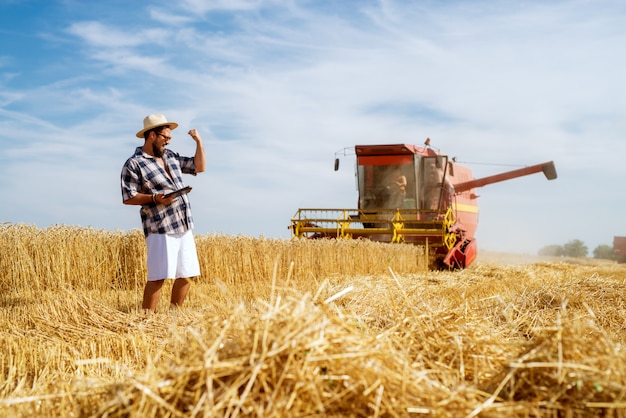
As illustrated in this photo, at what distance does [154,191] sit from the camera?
5.64 meters

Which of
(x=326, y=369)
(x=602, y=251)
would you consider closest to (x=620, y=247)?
(x=602, y=251)

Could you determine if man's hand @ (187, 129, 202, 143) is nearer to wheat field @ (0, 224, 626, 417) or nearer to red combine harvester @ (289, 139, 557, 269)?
wheat field @ (0, 224, 626, 417)

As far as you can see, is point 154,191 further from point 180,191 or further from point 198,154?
point 198,154

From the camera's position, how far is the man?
219 inches

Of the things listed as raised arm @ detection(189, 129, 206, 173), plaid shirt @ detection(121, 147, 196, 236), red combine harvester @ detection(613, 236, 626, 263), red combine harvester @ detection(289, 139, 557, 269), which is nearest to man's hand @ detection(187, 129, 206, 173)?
raised arm @ detection(189, 129, 206, 173)

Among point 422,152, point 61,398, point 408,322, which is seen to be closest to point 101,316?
point 61,398

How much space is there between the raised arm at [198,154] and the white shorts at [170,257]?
0.64 metres

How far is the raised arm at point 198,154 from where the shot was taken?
5.96 meters

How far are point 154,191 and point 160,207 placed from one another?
0.53 ft

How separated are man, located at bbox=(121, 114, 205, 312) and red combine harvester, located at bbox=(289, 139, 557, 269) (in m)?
8.75

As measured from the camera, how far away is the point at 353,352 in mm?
2586

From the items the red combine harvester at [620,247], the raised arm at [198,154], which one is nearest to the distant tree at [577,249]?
the red combine harvester at [620,247]

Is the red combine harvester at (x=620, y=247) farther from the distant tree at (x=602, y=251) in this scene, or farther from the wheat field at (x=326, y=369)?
the wheat field at (x=326, y=369)

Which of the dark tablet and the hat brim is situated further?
the hat brim
